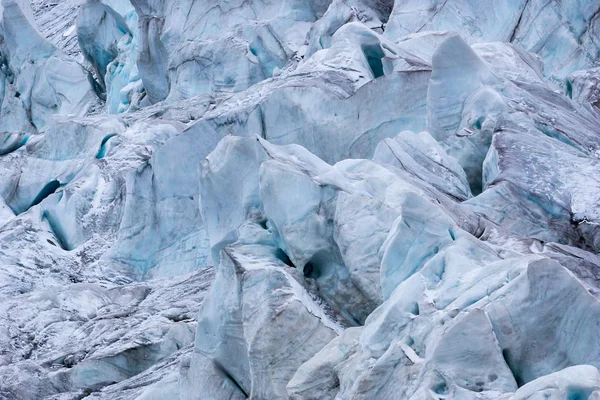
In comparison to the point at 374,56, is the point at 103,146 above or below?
below

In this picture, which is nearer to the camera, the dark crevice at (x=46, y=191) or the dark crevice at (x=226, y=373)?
the dark crevice at (x=226, y=373)

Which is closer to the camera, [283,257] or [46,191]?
[283,257]

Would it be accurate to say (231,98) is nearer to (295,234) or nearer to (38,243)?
(38,243)

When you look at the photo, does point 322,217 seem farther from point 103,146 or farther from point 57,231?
point 103,146

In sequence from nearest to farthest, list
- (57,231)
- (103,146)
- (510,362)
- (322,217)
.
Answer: (510,362)
(322,217)
(57,231)
(103,146)

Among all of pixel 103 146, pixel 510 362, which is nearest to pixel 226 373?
pixel 510 362

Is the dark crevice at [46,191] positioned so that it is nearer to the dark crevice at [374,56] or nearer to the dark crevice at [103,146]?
the dark crevice at [103,146]

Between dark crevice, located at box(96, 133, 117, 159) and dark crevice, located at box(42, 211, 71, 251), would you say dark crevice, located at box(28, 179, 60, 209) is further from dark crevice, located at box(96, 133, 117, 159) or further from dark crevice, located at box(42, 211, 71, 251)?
dark crevice, located at box(42, 211, 71, 251)

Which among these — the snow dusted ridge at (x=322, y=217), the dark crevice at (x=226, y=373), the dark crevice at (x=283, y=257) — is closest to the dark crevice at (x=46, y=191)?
the snow dusted ridge at (x=322, y=217)
